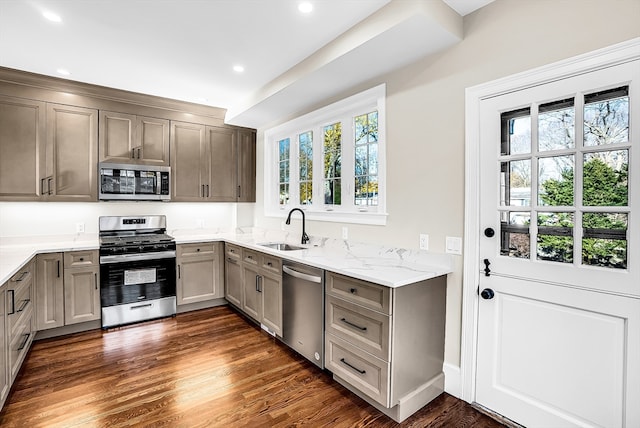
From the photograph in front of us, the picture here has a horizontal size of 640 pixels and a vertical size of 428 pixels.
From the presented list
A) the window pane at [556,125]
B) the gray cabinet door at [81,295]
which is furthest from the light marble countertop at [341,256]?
the window pane at [556,125]

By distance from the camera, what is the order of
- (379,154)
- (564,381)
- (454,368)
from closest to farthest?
1. (564,381)
2. (454,368)
3. (379,154)

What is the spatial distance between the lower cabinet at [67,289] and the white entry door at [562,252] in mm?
3591

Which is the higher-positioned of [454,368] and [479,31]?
[479,31]

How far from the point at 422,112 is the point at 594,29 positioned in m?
1.02

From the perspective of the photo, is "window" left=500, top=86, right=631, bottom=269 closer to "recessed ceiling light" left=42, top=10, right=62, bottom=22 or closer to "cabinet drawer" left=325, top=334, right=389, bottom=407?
"cabinet drawer" left=325, top=334, right=389, bottom=407

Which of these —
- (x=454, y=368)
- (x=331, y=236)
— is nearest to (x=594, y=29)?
(x=454, y=368)

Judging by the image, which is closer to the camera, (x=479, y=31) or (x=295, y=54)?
(x=479, y=31)

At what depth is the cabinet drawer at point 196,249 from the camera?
3.84 m

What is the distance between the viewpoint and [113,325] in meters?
3.44

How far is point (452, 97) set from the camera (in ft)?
7.41

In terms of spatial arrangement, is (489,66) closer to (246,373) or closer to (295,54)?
(295,54)

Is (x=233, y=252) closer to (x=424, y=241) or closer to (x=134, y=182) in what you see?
(x=134, y=182)

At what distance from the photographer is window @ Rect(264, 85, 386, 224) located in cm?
291

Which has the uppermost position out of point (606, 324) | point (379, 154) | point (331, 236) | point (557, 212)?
point (379, 154)
